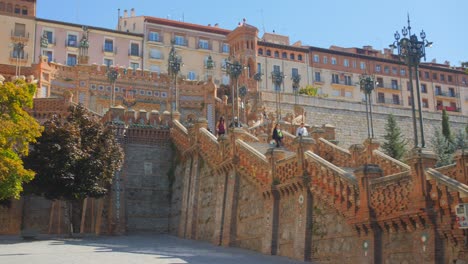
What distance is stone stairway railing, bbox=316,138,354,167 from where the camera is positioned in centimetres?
2347

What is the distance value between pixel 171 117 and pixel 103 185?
6.58 metres

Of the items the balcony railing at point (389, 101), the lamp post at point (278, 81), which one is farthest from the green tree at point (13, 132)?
the balcony railing at point (389, 101)

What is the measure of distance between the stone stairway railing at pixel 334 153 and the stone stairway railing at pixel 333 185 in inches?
189

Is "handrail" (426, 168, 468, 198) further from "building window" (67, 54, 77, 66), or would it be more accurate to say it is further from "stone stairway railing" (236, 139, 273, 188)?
"building window" (67, 54, 77, 66)

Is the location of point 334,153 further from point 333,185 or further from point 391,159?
point 333,185

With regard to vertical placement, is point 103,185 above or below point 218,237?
above

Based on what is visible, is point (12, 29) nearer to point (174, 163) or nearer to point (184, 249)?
point (174, 163)

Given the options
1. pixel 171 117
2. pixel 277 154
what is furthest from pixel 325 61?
pixel 277 154

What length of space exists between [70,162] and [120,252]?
7130 millimetres

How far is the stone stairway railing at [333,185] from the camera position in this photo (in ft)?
54.6

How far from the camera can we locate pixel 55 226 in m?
30.3

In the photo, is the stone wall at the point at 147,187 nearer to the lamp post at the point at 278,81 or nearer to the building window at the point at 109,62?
the lamp post at the point at 278,81

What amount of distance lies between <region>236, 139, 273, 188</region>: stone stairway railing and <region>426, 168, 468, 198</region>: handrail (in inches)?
303

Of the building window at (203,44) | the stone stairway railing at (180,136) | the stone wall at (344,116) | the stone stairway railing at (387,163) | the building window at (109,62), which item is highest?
the building window at (203,44)
